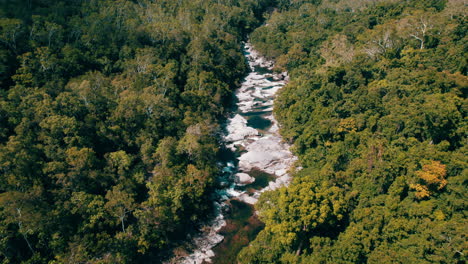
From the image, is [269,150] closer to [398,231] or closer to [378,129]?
[378,129]

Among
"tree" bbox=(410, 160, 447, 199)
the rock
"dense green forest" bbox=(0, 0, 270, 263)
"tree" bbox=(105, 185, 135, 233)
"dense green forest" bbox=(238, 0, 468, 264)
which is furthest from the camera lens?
the rock

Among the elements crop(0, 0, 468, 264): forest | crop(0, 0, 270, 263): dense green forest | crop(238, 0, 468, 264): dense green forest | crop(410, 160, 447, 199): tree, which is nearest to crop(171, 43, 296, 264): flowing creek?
crop(0, 0, 468, 264): forest

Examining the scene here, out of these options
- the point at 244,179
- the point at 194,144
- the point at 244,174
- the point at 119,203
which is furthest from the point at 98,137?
the point at 244,174

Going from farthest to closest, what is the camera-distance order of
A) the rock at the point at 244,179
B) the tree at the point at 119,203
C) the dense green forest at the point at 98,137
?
the rock at the point at 244,179, the tree at the point at 119,203, the dense green forest at the point at 98,137

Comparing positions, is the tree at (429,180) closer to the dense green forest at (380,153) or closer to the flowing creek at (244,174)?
the dense green forest at (380,153)

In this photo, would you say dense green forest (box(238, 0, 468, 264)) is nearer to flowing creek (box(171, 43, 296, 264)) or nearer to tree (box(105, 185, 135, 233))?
flowing creek (box(171, 43, 296, 264))

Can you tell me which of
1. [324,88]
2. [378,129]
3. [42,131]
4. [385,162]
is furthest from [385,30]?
[42,131]

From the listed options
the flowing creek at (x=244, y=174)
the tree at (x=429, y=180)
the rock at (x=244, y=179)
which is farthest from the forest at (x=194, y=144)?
the rock at (x=244, y=179)
